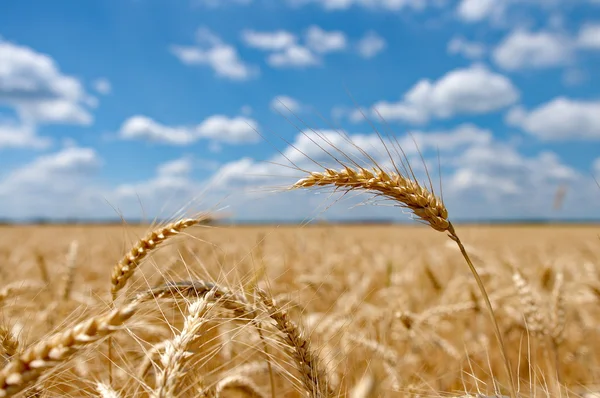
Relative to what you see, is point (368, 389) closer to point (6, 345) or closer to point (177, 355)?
point (177, 355)

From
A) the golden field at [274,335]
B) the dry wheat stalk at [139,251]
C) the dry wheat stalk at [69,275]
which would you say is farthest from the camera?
the dry wheat stalk at [69,275]

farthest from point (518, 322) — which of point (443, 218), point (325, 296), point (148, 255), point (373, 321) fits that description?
point (148, 255)

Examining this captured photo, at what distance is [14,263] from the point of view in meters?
6.89

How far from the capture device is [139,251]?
161 centimetres

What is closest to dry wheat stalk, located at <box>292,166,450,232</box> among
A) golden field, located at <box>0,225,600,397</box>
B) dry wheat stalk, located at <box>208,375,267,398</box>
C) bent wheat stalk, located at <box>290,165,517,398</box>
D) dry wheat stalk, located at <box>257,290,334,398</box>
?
bent wheat stalk, located at <box>290,165,517,398</box>

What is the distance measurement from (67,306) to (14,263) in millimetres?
4952

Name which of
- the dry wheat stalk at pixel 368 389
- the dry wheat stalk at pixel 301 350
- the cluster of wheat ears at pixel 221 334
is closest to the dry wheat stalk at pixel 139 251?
the cluster of wheat ears at pixel 221 334

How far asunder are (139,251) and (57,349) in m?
0.62

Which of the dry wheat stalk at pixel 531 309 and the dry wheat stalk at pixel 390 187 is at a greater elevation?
the dry wheat stalk at pixel 390 187

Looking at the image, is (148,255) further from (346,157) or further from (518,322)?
(518,322)

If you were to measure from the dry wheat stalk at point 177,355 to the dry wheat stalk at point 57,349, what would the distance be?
0.65ft

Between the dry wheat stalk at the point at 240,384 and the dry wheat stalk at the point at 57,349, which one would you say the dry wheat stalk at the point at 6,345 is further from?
the dry wheat stalk at the point at 240,384

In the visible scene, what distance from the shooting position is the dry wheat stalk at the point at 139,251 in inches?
63.6

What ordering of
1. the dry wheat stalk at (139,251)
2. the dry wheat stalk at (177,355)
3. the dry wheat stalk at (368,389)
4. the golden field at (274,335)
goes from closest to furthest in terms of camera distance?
the dry wheat stalk at (368,389), the dry wheat stalk at (177,355), the golden field at (274,335), the dry wheat stalk at (139,251)
